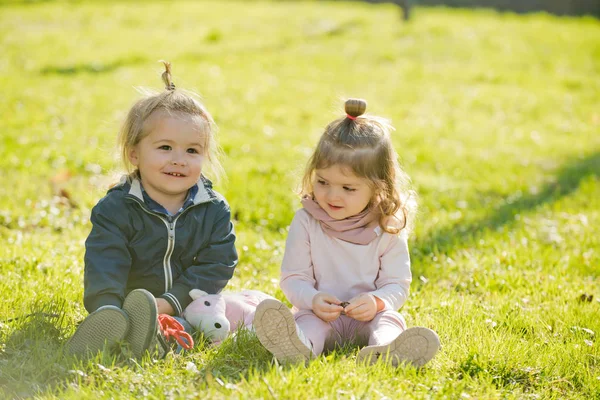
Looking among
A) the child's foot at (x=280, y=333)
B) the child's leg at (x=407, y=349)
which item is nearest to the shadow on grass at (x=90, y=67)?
the child's foot at (x=280, y=333)

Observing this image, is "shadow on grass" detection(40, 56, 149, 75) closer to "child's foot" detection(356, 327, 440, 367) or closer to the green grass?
the green grass

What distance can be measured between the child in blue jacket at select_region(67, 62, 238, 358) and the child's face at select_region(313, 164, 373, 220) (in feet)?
1.93

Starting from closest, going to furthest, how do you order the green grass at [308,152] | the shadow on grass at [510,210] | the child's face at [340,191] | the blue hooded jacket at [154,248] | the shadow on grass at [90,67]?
1. the green grass at [308,152]
2. the blue hooded jacket at [154,248]
3. the child's face at [340,191]
4. the shadow on grass at [510,210]
5. the shadow on grass at [90,67]

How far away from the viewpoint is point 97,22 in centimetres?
1642

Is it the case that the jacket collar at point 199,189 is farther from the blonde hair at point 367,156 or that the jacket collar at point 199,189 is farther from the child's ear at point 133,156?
the blonde hair at point 367,156

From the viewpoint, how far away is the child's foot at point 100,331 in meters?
3.13

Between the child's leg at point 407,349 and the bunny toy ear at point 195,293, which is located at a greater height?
the bunny toy ear at point 195,293

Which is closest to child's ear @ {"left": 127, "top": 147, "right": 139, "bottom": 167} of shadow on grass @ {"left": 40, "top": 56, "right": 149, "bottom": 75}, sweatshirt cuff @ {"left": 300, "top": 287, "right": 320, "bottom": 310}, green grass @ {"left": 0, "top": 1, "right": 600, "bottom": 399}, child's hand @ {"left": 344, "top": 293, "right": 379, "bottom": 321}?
green grass @ {"left": 0, "top": 1, "right": 600, "bottom": 399}

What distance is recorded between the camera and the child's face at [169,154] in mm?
3721

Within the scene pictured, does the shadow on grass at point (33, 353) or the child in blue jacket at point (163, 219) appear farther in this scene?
the child in blue jacket at point (163, 219)

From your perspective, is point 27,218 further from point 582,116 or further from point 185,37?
point 185,37

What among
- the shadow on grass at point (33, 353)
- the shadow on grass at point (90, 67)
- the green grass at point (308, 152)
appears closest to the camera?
the shadow on grass at point (33, 353)

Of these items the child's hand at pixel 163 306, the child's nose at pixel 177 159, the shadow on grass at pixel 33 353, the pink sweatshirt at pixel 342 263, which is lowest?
the shadow on grass at pixel 33 353

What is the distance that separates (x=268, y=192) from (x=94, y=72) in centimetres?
626
